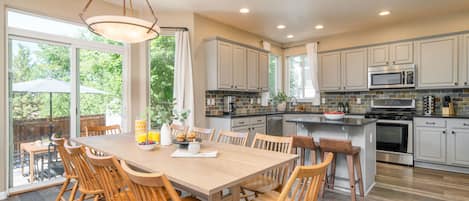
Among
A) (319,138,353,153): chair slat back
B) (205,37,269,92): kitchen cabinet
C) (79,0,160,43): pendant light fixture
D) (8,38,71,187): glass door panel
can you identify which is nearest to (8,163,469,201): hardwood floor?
(8,38,71,187): glass door panel

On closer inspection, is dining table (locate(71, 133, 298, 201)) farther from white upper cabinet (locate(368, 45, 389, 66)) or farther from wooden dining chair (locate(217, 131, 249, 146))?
white upper cabinet (locate(368, 45, 389, 66))

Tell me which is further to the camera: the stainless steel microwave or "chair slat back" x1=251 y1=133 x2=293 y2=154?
the stainless steel microwave

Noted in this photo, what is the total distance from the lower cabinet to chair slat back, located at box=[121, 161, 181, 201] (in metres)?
4.49

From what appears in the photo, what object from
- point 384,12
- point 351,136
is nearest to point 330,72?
point 384,12

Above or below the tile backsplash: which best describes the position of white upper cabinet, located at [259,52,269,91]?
above

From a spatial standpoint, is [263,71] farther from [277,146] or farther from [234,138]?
[277,146]

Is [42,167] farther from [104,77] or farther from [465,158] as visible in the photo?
[465,158]

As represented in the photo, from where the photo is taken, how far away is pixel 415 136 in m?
4.20

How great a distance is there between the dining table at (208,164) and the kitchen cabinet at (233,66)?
213 cm

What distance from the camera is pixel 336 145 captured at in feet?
9.12

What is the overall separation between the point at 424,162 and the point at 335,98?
6.74 ft

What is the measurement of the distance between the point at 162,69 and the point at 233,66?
4.20ft

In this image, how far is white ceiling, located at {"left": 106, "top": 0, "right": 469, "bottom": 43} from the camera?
12.5 ft

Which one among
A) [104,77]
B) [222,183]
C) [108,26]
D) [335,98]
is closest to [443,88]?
[335,98]
